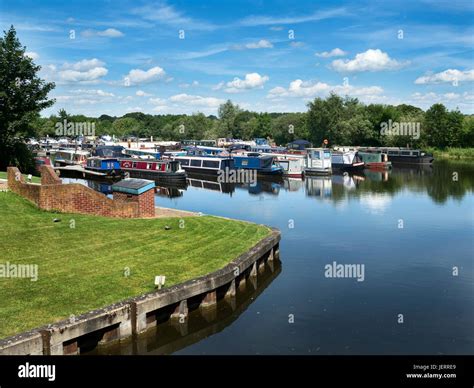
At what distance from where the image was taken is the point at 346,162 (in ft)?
237

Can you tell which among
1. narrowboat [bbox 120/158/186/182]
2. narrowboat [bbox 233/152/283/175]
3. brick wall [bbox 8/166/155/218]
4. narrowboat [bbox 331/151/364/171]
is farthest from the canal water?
narrowboat [bbox 331/151/364/171]

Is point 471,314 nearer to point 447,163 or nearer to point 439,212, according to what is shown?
point 439,212

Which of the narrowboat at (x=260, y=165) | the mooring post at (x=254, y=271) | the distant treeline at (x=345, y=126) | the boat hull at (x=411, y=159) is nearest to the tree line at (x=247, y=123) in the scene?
the distant treeline at (x=345, y=126)

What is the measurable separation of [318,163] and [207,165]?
14125 mm

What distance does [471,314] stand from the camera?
706 inches

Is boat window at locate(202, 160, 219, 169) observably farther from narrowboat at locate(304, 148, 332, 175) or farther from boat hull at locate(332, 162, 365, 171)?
boat hull at locate(332, 162, 365, 171)

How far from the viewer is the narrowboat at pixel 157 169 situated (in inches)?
2336

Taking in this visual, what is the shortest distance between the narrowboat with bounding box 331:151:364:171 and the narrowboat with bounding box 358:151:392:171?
2.35 meters

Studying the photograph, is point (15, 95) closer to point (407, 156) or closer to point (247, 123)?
point (407, 156)

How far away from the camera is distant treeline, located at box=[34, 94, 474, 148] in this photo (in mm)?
96750

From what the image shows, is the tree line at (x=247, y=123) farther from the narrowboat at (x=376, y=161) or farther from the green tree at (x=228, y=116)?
the narrowboat at (x=376, y=161)

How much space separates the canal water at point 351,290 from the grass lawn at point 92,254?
1712 millimetres
